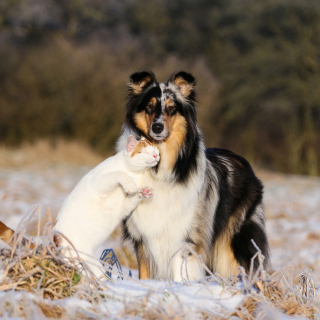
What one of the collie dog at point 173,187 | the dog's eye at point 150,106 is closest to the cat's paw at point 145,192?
the collie dog at point 173,187

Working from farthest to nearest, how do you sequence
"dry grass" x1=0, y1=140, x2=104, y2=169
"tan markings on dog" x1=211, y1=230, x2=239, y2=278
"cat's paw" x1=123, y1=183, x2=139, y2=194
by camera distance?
"dry grass" x1=0, y1=140, x2=104, y2=169, "tan markings on dog" x1=211, y1=230, x2=239, y2=278, "cat's paw" x1=123, y1=183, x2=139, y2=194

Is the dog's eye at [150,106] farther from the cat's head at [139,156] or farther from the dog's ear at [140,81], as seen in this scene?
the cat's head at [139,156]

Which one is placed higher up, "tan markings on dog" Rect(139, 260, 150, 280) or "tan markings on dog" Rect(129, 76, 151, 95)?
"tan markings on dog" Rect(129, 76, 151, 95)

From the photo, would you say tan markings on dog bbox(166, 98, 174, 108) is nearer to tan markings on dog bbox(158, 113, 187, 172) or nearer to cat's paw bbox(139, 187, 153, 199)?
tan markings on dog bbox(158, 113, 187, 172)

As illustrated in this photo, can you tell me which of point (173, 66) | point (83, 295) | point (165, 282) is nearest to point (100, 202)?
point (165, 282)

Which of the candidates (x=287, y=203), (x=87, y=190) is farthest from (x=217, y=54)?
(x=87, y=190)

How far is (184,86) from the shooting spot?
15.8ft

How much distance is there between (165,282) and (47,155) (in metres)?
14.6

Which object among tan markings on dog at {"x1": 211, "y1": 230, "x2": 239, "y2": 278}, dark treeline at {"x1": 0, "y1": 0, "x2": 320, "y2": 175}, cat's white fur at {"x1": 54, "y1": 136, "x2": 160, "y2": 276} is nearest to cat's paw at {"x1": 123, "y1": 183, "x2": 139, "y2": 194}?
cat's white fur at {"x1": 54, "y1": 136, "x2": 160, "y2": 276}

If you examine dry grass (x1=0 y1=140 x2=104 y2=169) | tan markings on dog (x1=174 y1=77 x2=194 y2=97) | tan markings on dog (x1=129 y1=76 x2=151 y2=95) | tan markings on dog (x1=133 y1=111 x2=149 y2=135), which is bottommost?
tan markings on dog (x1=133 y1=111 x2=149 y2=135)

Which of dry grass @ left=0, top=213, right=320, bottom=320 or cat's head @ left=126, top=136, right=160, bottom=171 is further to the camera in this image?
cat's head @ left=126, top=136, right=160, bottom=171

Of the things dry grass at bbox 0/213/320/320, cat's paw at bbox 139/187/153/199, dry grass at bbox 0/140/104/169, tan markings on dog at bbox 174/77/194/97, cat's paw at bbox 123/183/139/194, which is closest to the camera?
dry grass at bbox 0/213/320/320

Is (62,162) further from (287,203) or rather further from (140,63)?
(287,203)

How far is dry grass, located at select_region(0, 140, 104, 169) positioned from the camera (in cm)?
1639
